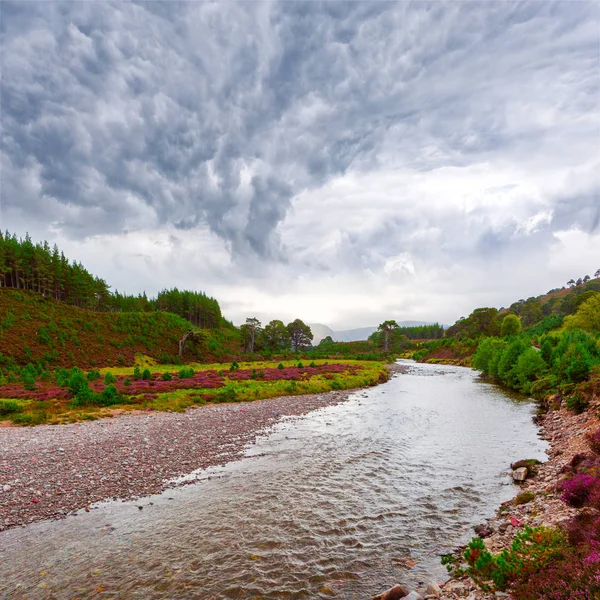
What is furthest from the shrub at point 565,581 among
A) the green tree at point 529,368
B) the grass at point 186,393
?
the green tree at point 529,368

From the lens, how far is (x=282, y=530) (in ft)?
38.0

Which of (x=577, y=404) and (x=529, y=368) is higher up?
(x=529, y=368)

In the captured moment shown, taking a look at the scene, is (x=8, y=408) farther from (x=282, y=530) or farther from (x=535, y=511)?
(x=535, y=511)

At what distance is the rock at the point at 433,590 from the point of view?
780cm

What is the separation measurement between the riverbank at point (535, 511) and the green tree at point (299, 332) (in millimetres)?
142005

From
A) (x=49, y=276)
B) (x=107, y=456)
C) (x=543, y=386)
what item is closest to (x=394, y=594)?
(x=107, y=456)

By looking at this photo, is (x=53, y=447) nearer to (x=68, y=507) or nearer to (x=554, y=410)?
(x=68, y=507)

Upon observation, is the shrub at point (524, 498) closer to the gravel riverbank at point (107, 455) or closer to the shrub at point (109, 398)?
the gravel riverbank at point (107, 455)

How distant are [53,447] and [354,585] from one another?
61.9ft

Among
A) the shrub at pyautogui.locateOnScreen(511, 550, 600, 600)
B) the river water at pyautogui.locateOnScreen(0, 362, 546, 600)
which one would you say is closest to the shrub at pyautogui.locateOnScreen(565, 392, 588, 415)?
the river water at pyautogui.locateOnScreen(0, 362, 546, 600)

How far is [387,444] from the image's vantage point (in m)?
22.2

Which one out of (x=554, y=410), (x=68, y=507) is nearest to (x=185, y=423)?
(x=68, y=507)

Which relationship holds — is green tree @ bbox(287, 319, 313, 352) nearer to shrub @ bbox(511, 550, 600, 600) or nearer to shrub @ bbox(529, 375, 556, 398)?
shrub @ bbox(529, 375, 556, 398)

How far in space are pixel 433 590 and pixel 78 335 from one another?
88.0 meters
